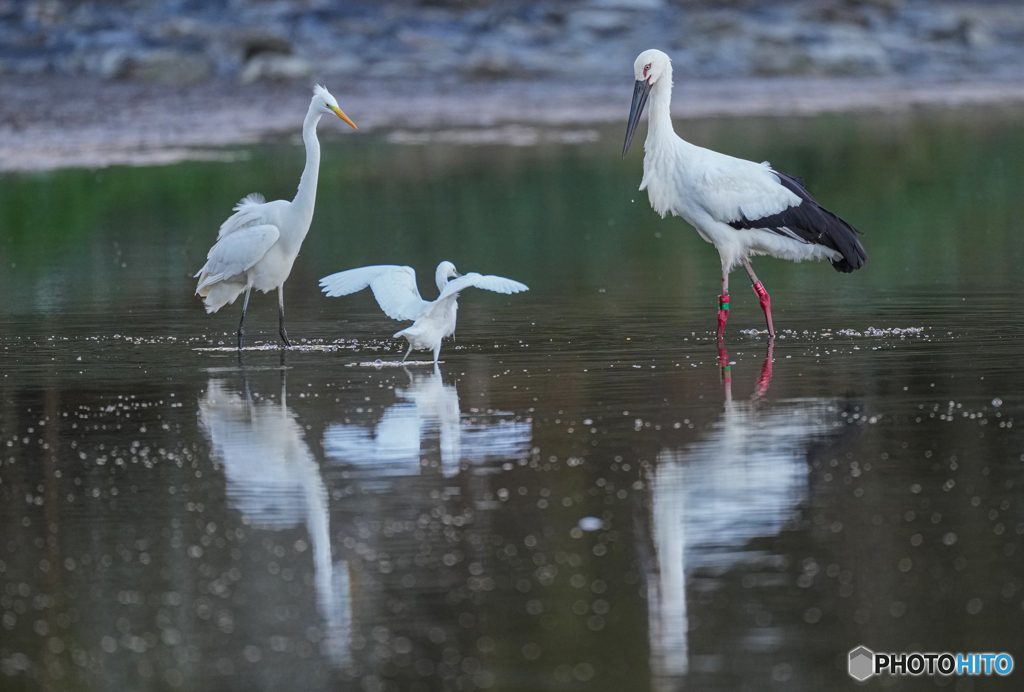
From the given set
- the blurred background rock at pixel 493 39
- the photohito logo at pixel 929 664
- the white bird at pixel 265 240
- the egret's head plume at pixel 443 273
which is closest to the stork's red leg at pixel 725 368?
the egret's head plume at pixel 443 273

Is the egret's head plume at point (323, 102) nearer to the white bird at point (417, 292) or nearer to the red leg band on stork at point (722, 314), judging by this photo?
the white bird at point (417, 292)

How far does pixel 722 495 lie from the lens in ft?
22.6

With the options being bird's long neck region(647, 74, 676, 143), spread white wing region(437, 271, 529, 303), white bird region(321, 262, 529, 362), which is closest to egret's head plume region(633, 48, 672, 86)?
bird's long neck region(647, 74, 676, 143)

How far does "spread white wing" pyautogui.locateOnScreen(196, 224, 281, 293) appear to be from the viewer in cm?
1151

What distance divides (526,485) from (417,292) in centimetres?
352

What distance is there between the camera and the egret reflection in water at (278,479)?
5820mm

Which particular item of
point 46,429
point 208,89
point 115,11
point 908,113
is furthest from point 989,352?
point 115,11

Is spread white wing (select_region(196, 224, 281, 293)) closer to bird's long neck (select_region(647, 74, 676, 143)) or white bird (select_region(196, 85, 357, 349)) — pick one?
white bird (select_region(196, 85, 357, 349))

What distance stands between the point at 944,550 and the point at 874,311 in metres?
6.17

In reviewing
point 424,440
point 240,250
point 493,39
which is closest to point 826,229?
point 240,250

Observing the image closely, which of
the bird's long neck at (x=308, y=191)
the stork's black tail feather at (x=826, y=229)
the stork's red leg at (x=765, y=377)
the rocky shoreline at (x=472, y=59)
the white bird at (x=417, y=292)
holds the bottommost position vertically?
the stork's red leg at (x=765, y=377)

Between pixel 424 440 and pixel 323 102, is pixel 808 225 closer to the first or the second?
pixel 323 102

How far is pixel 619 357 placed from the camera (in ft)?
33.9

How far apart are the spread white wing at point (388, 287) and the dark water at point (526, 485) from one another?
43 centimetres
